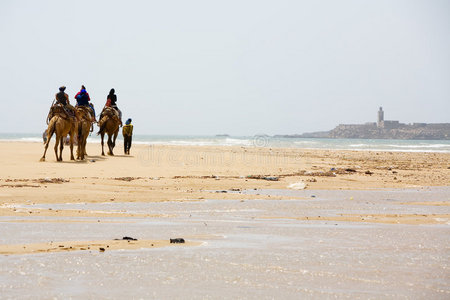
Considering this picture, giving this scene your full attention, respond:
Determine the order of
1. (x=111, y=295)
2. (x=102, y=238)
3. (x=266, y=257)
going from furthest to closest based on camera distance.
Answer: (x=102, y=238), (x=266, y=257), (x=111, y=295)

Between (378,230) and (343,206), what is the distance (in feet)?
10.7

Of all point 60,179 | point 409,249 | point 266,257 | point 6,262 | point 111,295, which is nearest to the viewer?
point 111,295

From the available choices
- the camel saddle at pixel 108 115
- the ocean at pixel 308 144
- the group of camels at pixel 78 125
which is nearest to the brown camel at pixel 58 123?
the group of camels at pixel 78 125

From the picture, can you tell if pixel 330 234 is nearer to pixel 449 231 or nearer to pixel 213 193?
pixel 449 231

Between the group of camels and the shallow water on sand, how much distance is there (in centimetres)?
1250

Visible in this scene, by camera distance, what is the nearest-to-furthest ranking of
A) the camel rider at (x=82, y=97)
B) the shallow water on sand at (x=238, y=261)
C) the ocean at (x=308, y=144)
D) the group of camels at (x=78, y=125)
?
1. the shallow water on sand at (x=238, y=261)
2. the group of camels at (x=78, y=125)
3. the camel rider at (x=82, y=97)
4. the ocean at (x=308, y=144)

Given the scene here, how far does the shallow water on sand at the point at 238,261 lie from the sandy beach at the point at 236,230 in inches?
0.6

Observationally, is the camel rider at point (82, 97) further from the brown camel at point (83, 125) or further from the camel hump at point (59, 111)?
the camel hump at point (59, 111)

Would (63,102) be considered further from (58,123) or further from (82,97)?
(82,97)

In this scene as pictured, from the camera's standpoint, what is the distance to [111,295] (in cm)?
428

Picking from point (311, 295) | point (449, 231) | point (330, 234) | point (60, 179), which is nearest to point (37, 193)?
point (60, 179)

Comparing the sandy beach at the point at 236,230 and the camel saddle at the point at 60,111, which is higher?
the camel saddle at the point at 60,111

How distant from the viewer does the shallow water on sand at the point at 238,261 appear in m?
4.49

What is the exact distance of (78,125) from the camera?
2352cm
